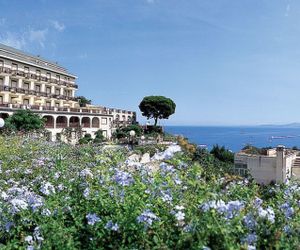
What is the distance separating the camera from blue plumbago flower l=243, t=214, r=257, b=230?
2967mm

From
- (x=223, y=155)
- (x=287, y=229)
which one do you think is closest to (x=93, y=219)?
(x=287, y=229)

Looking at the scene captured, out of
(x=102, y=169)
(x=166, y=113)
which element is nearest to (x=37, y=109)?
(x=166, y=113)

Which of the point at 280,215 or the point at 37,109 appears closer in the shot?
the point at 280,215

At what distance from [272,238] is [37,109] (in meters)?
42.3

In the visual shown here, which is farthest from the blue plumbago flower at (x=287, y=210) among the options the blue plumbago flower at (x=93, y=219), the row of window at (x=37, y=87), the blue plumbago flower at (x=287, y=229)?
the row of window at (x=37, y=87)

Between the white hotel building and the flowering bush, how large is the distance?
36.4m

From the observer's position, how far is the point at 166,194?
11.6ft

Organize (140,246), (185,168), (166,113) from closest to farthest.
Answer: (140,246)
(185,168)
(166,113)

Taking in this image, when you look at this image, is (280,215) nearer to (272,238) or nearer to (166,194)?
(272,238)

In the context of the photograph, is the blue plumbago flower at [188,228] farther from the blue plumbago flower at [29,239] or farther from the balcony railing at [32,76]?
the balcony railing at [32,76]

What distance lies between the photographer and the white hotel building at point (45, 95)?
44.2 m

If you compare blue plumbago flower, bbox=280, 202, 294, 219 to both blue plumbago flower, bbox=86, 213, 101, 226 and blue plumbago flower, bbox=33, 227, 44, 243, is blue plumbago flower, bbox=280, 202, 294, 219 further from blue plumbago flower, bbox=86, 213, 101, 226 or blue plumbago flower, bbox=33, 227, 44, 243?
blue plumbago flower, bbox=33, 227, 44, 243

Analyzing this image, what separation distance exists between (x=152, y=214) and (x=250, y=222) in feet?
2.68

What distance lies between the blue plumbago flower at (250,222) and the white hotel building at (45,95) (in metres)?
38.0
